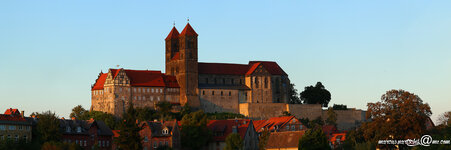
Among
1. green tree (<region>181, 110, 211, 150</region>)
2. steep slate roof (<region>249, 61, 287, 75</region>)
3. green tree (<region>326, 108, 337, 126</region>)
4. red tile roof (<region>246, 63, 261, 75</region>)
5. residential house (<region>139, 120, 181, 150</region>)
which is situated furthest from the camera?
steep slate roof (<region>249, 61, 287, 75</region>)

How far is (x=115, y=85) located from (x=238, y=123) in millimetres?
32285

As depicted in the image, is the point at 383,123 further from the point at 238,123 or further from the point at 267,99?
the point at 267,99

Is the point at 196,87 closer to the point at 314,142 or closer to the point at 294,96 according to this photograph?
the point at 294,96

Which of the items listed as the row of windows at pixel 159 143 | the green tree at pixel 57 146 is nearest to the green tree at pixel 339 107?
the row of windows at pixel 159 143

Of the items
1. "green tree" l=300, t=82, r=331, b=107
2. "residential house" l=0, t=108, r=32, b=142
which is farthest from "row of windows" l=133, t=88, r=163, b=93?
"residential house" l=0, t=108, r=32, b=142

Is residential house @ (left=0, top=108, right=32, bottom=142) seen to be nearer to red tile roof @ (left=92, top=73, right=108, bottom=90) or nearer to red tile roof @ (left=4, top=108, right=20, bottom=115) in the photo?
red tile roof @ (left=4, top=108, right=20, bottom=115)

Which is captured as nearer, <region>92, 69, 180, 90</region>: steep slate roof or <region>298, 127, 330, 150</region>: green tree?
<region>298, 127, 330, 150</region>: green tree

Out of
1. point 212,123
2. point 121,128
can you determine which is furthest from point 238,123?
point 121,128

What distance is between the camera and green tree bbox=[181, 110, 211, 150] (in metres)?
107

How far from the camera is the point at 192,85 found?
14625 cm

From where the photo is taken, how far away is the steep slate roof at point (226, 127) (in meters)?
111

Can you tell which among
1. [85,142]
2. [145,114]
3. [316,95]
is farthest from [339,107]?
[85,142]

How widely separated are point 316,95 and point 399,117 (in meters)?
73.3

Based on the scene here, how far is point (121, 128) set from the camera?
90.6 metres
